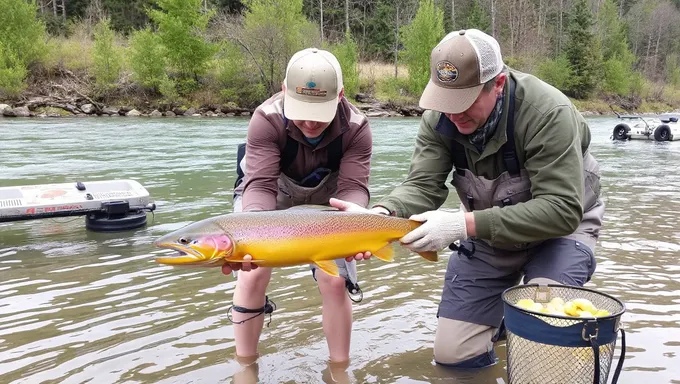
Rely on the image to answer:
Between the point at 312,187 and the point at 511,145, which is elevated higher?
the point at 511,145

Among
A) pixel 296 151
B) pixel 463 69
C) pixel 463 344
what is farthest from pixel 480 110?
pixel 463 344

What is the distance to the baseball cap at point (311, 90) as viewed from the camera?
312 cm

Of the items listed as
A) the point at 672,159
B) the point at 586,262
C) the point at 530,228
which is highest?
the point at 530,228

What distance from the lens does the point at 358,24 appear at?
53094 millimetres

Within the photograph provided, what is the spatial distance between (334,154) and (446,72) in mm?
804

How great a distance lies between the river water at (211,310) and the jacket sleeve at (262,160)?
1.00 metres

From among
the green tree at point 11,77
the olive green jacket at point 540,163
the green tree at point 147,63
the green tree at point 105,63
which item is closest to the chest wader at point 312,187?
the olive green jacket at point 540,163

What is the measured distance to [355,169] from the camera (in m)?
3.43

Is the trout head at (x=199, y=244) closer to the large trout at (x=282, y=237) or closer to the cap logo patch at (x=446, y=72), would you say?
the large trout at (x=282, y=237)

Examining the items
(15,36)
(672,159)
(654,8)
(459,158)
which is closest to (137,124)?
(15,36)

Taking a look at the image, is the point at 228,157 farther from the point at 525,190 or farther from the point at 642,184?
the point at 525,190

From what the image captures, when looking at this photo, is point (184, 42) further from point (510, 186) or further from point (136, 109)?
point (510, 186)

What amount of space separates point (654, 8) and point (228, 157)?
217 feet

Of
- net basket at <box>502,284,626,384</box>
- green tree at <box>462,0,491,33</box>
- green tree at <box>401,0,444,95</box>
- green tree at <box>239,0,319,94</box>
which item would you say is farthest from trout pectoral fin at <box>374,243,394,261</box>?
green tree at <box>462,0,491,33</box>
